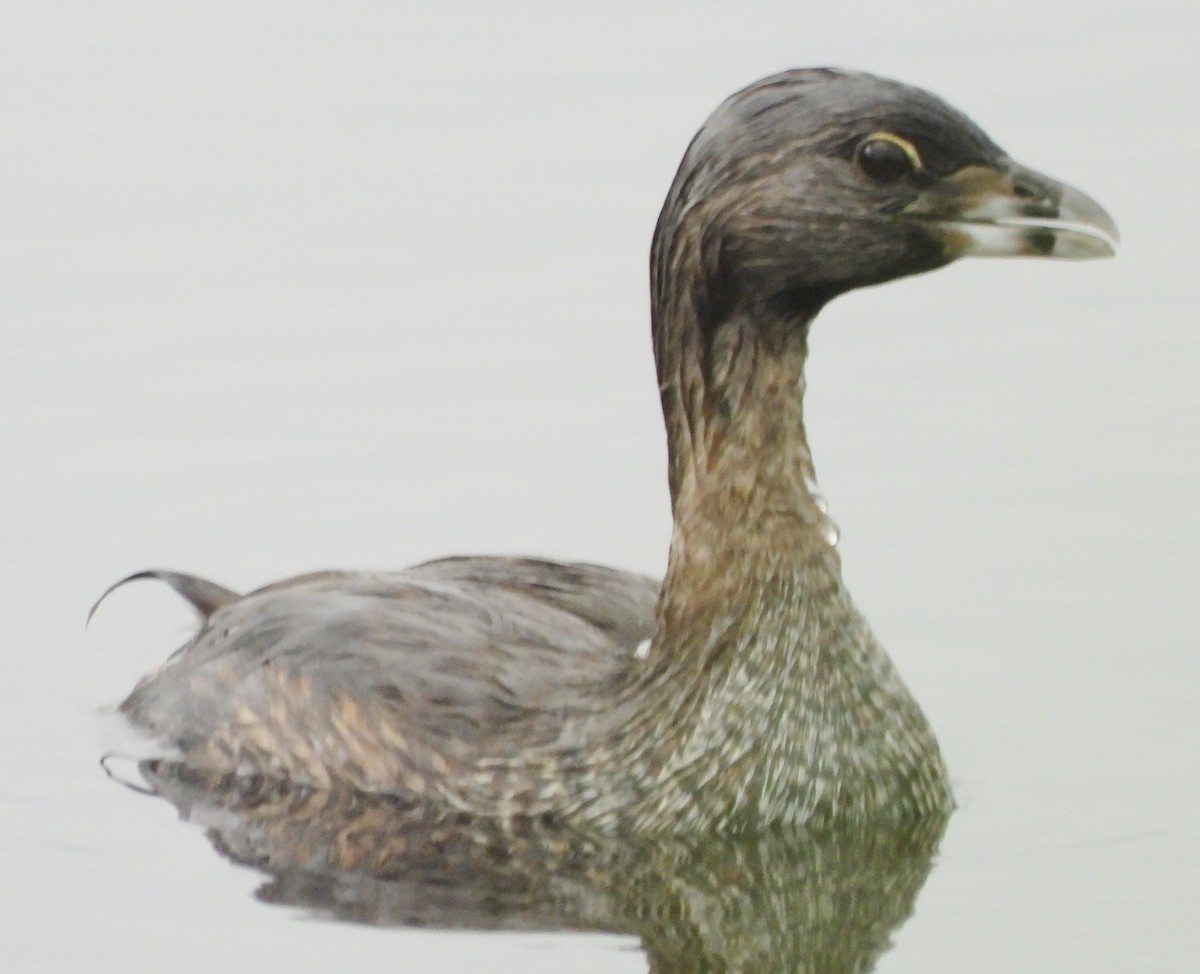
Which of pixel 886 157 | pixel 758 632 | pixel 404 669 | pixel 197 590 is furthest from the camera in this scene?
pixel 197 590

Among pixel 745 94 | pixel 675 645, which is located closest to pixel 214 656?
pixel 675 645

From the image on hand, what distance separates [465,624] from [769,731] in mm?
1014

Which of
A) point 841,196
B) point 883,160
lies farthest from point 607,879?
point 883,160

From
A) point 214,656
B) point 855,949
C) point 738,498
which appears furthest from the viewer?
point 214,656

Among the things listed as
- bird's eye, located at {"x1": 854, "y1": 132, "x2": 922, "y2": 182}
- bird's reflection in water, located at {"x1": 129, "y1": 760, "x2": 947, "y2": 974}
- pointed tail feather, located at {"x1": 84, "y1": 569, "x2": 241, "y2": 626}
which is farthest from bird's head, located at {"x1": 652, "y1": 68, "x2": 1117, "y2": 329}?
pointed tail feather, located at {"x1": 84, "y1": 569, "x2": 241, "y2": 626}

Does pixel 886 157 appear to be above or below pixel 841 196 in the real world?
above

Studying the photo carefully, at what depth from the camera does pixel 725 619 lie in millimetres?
11438

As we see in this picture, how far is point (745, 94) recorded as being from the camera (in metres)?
11.2

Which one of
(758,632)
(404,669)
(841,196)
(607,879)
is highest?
(841,196)

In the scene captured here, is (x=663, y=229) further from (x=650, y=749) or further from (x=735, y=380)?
(x=650, y=749)

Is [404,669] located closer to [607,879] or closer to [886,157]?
[607,879]

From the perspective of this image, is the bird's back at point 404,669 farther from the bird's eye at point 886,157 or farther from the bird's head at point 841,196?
the bird's eye at point 886,157

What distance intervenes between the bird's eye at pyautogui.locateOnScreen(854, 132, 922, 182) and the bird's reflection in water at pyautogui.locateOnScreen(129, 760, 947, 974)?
1845 millimetres

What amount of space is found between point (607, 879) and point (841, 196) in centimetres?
197
